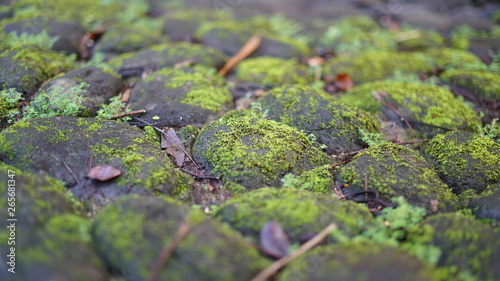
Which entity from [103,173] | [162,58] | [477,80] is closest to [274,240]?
[103,173]

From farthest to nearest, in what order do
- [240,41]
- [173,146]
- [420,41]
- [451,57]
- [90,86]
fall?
[420,41] → [240,41] → [451,57] → [90,86] → [173,146]

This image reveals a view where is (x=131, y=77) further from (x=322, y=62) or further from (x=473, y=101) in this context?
(x=473, y=101)

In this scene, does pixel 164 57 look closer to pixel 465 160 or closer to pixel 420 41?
pixel 465 160

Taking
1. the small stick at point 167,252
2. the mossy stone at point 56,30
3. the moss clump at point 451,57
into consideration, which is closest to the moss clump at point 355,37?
the moss clump at point 451,57

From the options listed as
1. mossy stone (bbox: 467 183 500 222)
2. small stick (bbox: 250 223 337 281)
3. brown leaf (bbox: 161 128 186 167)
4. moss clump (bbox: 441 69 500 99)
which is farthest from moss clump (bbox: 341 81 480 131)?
small stick (bbox: 250 223 337 281)

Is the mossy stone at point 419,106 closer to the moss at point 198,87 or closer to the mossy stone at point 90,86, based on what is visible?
the moss at point 198,87

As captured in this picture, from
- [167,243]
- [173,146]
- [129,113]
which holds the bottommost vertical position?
[173,146]

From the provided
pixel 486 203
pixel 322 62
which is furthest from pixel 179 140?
pixel 322 62
